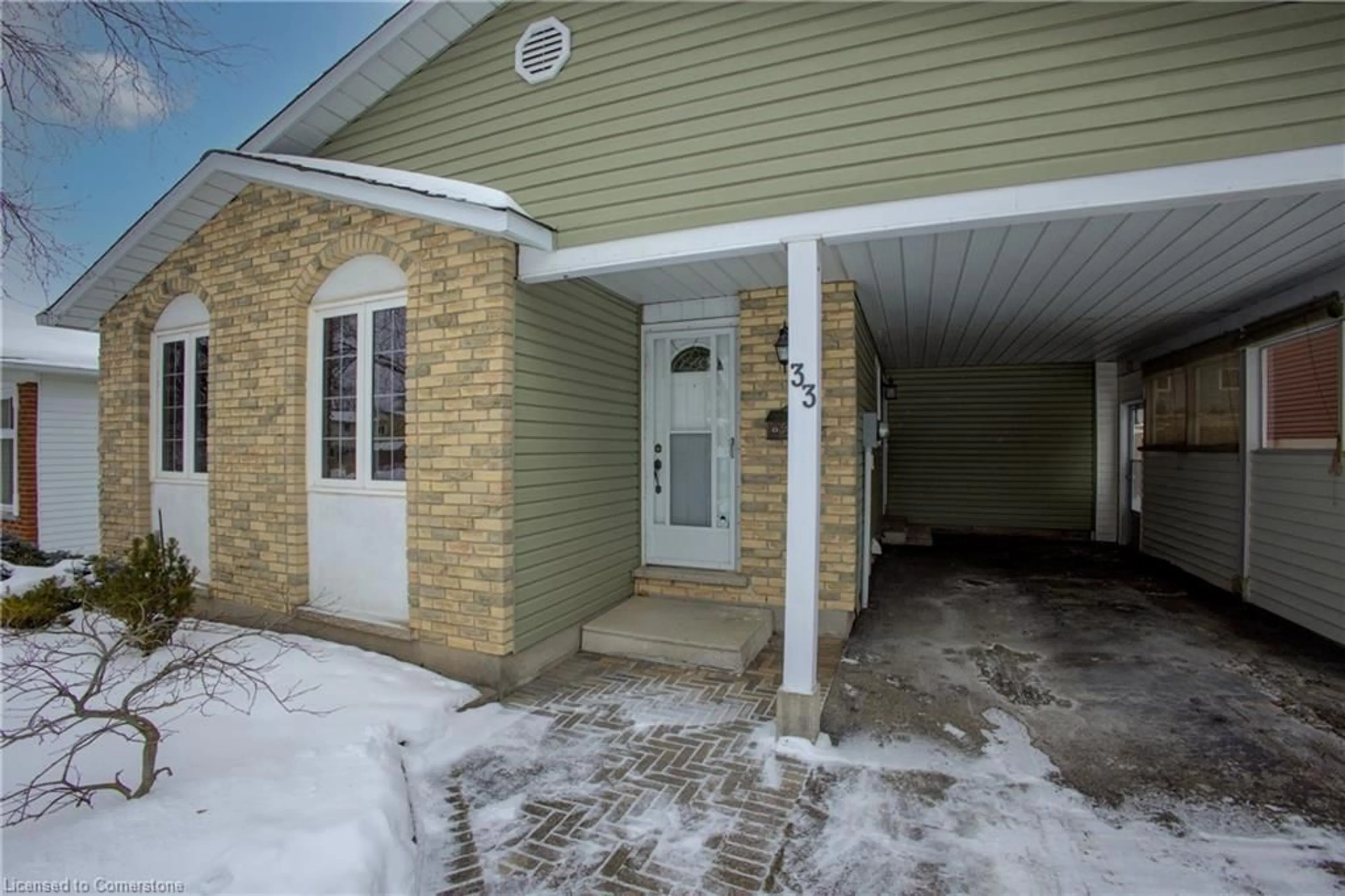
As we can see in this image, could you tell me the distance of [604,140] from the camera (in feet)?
13.6

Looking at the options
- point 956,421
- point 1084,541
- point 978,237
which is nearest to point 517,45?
point 978,237

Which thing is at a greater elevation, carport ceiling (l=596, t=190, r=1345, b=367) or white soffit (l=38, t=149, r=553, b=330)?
white soffit (l=38, t=149, r=553, b=330)

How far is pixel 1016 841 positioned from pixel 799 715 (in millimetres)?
1135

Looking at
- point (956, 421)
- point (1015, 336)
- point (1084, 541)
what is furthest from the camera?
point (956, 421)

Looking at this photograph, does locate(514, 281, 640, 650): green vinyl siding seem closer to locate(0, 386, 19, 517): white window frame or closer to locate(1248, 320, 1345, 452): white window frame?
locate(1248, 320, 1345, 452): white window frame

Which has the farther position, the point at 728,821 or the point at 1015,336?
the point at 1015,336

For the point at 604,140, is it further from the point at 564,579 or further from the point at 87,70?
the point at 564,579

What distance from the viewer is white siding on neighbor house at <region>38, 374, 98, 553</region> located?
9.65m

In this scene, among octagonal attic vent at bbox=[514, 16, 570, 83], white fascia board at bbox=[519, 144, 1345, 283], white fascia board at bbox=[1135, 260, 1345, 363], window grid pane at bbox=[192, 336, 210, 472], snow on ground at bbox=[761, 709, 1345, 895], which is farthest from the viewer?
window grid pane at bbox=[192, 336, 210, 472]

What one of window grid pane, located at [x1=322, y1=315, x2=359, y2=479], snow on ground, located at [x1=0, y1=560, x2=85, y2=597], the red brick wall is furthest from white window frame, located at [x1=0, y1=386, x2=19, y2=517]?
window grid pane, located at [x1=322, y1=315, x2=359, y2=479]

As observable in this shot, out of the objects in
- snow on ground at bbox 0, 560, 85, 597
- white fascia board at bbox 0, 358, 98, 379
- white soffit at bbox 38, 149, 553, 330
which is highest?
white soffit at bbox 38, 149, 553, 330

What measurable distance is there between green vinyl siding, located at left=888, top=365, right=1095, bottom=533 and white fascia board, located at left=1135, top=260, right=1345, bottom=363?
2267 millimetres

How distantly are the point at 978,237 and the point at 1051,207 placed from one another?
85 centimetres

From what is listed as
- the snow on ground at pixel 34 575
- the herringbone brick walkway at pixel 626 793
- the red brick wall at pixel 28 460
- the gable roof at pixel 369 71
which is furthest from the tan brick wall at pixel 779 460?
the red brick wall at pixel 28 460
